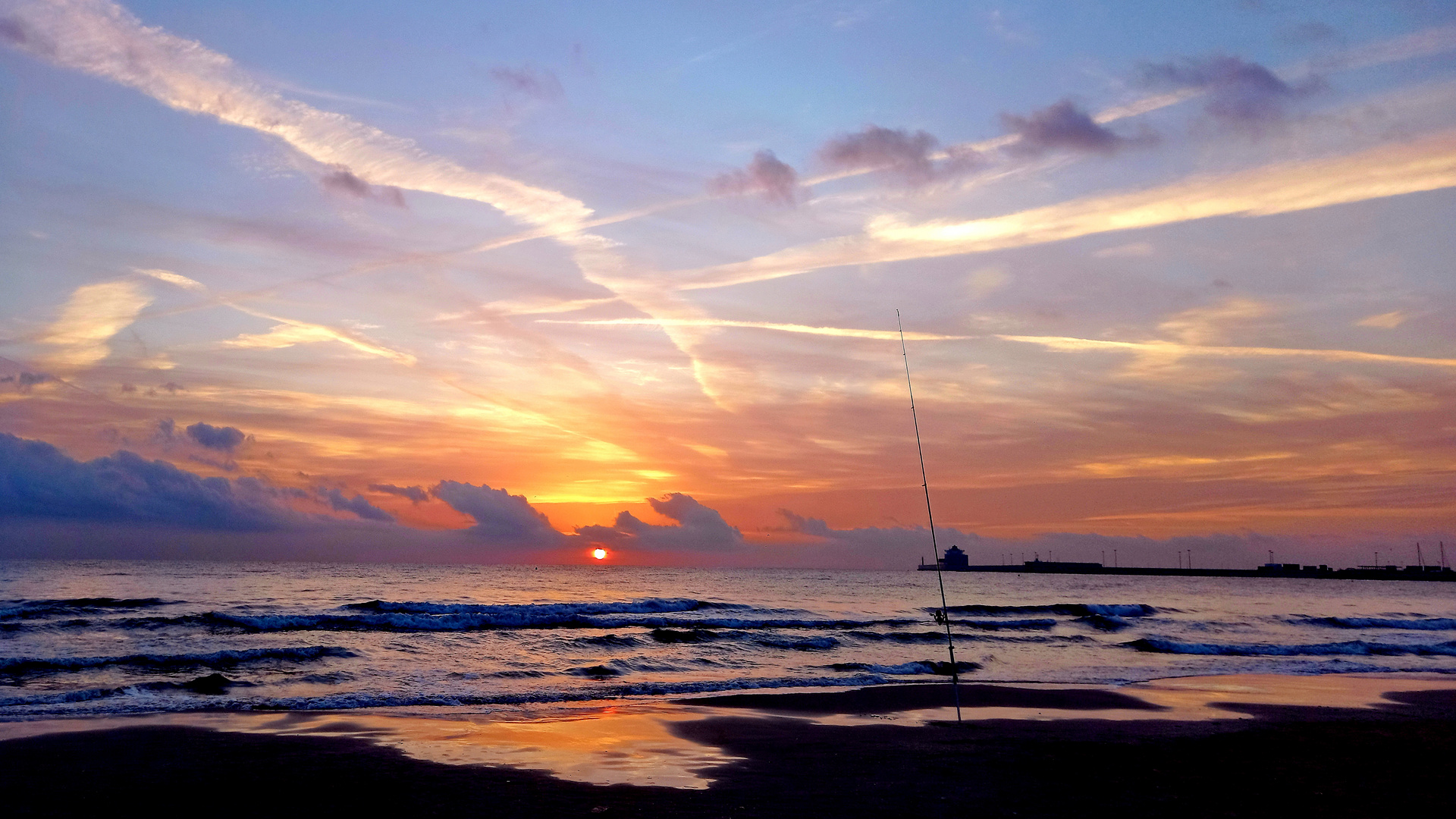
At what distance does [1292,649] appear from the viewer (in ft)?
114

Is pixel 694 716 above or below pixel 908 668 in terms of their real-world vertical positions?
above

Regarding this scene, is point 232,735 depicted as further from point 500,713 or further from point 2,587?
point 2,587

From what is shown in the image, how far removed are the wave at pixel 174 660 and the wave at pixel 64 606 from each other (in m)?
15.9

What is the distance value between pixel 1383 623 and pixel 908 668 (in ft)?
133

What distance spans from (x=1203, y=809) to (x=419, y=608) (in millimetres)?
43052

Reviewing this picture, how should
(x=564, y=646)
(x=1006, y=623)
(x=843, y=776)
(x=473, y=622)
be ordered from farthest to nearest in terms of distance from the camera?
1. (x=1006, y=623)
2. (x=473, y=622)
3. (x=564, y=646)
4. (x=843, y=776)

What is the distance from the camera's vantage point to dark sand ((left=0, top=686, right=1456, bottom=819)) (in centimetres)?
1003

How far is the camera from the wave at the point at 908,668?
87.8 ft

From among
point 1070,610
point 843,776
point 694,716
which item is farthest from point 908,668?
point 1070,610

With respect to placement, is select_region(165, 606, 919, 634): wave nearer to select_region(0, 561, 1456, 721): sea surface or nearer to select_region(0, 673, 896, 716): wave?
select_region(0, 561, 1456, 721): sea surface

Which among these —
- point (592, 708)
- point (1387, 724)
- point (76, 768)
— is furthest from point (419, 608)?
point (1387, 724)

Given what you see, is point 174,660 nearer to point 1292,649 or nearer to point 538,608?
point 538,608

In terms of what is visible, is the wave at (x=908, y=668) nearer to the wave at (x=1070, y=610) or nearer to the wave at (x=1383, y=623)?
the wave at (x=1070, y=610)

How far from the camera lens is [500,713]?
59.6 feet
